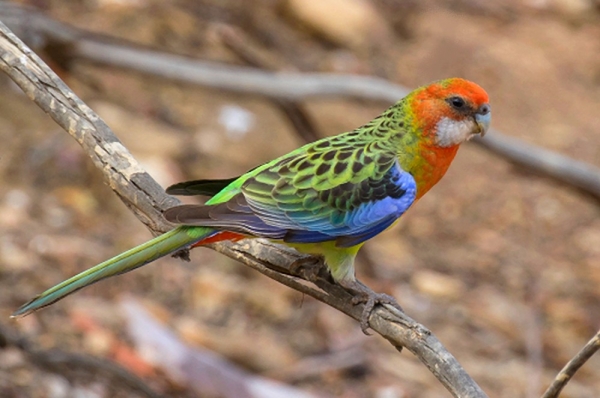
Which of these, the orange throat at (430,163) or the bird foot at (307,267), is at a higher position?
the orange throat at (430,163)

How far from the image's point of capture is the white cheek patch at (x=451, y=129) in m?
3.88

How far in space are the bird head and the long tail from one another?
3.97 feet

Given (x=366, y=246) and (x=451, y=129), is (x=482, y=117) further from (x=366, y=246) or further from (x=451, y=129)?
(x=366, y=246)

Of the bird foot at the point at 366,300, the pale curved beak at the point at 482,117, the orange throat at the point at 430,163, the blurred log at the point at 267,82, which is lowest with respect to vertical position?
the bird foot at the point at 366,300

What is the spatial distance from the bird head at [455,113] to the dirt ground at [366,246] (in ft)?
8.49

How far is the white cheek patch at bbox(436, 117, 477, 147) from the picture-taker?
388 cm

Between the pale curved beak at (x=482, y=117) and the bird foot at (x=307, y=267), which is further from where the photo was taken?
the pale curved beak at (x=482, y=117)

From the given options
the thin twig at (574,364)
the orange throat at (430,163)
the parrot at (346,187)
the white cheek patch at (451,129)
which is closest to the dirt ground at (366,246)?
the parrot at (346,187)

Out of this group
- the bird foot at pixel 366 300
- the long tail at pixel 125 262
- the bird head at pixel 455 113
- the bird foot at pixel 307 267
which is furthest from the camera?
the bird head at pixel 455 113

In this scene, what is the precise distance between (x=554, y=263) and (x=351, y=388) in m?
3.38

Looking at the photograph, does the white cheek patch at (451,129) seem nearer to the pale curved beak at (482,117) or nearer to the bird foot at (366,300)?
the pale curved beak at (482,117)

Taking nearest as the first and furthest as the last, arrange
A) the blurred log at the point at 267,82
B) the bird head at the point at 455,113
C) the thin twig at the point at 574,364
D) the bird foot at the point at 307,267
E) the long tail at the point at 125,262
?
the thin twig at the point at 574,364
the long tail at the point at 125,262
the bird foot at the point at 307,267
the bird head at the point at 455,113
the blurred log at the point at 267,82

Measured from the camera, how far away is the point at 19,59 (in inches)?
140

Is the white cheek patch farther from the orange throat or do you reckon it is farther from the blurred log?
the blurred log
